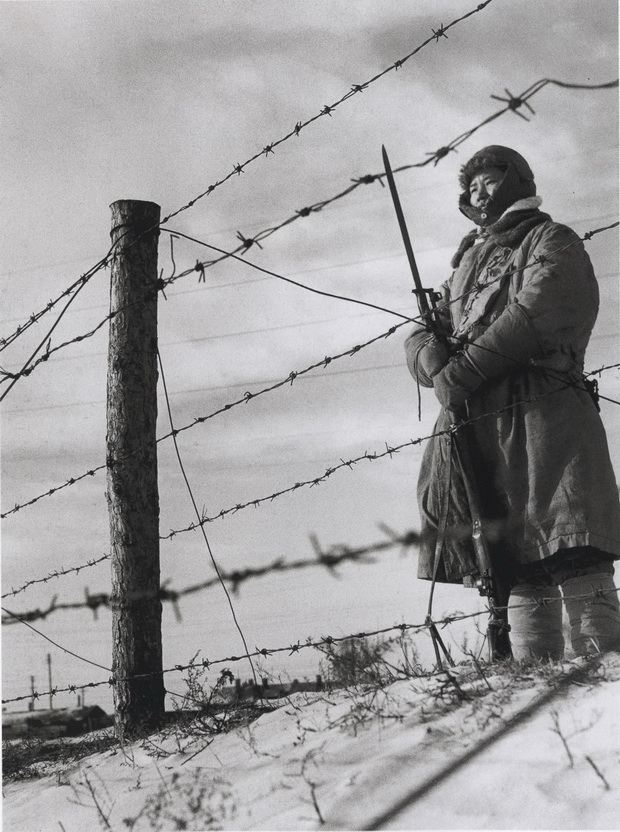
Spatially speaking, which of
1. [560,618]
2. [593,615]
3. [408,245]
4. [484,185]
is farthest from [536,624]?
[484,185]

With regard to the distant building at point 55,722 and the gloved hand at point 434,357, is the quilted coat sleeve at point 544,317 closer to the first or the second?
the gloved hand at point 434,357

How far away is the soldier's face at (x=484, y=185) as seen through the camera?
4.41 meters

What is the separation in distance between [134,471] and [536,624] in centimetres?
188

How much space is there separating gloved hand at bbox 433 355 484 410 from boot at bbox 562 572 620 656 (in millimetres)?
834

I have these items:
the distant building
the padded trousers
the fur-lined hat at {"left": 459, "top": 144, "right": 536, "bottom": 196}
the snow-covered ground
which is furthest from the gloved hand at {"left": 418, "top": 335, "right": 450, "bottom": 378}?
the distant building

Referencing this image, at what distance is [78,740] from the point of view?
5180 mm

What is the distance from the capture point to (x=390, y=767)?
300 cm

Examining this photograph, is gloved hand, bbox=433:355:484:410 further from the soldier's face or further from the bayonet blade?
the soldier's face

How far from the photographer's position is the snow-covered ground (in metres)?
2.67

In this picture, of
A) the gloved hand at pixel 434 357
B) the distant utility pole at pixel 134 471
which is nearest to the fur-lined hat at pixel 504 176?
the gloved hand at pixel 434 357

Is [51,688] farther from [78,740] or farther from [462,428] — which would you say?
[462,428]

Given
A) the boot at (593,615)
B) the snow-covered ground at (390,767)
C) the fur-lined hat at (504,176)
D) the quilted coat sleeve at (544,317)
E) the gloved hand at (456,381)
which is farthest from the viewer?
the fur-lined hat at (504,176)

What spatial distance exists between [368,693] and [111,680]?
1.28 metres

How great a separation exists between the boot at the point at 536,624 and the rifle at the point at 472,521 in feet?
0.21
